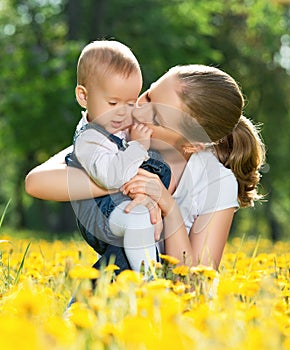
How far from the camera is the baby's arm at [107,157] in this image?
302 centimetres

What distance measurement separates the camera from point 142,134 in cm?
318

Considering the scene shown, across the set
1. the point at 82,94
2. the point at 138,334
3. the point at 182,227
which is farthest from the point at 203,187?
the point at 138,334

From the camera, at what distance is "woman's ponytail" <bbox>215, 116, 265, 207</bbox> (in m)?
3.54

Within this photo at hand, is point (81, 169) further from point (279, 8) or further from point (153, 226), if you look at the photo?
point (279, 8)

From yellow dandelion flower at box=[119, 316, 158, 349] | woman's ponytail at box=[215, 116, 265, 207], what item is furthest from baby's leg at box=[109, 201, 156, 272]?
yellow dandelion flower at box=[119, 316, 158, 349]

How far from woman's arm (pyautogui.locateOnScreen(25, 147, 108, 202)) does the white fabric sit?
5cm

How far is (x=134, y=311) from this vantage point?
185 cm

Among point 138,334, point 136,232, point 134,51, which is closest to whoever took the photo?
point 138,334

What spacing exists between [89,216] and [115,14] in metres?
16.3


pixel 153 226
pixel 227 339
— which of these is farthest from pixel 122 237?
pixel 227 339

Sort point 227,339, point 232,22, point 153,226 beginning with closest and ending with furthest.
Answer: point 227,339, point 153,226, point 232,22

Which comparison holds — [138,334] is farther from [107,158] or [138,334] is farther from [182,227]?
[182,227]

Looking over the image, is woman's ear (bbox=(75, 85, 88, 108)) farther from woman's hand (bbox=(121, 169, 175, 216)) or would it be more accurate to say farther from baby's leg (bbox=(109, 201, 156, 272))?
baby's leg (bbox=(109, 201, 156, 272))

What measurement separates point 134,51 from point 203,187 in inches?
581
